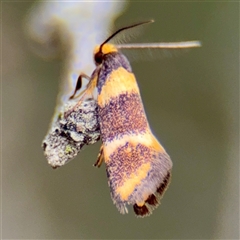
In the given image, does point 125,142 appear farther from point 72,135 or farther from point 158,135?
point 158,135

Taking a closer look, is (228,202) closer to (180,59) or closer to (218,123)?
(218,123)

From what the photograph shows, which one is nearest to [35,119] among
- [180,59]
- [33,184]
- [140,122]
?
[33,184]

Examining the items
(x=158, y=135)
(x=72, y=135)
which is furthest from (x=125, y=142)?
(x=158, y=135)

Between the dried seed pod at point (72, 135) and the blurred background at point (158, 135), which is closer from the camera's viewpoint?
the dried seed pod at point (72, 135)

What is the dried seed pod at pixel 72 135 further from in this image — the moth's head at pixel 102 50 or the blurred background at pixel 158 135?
the blurred background at pixel 158 135

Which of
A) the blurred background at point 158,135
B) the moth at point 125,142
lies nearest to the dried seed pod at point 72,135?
the moth at point 125,142

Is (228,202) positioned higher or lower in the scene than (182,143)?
lower

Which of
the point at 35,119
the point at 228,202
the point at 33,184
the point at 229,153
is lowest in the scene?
the point at 228,202

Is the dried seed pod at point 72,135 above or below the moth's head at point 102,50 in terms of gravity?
below

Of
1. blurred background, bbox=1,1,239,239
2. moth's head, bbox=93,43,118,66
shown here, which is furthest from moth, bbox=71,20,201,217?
blurred background, bbox=1,1,239,239
